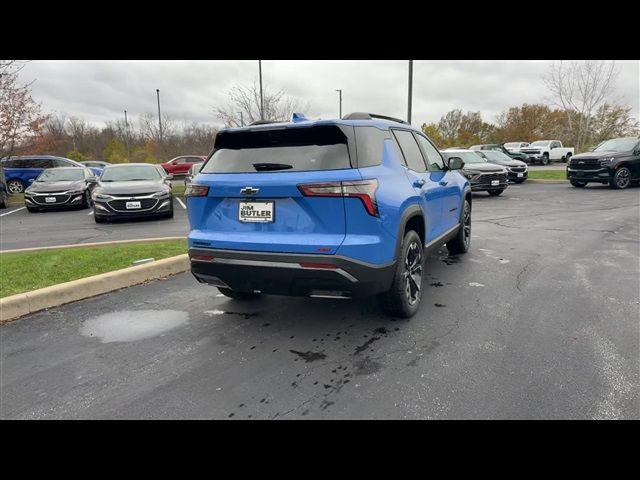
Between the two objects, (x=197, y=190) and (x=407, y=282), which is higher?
(x=197, y=190)

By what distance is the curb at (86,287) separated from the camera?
4012 millimetres

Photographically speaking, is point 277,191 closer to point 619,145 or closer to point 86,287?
point 86,287

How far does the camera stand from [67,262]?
539cm

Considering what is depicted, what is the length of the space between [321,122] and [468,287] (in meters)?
2.71

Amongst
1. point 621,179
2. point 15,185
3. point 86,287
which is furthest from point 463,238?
point 15,185

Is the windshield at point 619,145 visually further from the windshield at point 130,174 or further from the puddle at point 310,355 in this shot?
the puddle at point 310,355

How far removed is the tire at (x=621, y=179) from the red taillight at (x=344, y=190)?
1559 cm

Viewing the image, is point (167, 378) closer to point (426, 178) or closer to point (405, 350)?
point (405, 350)

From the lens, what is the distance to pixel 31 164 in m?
19.6

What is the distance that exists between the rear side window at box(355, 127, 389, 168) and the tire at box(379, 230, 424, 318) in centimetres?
78

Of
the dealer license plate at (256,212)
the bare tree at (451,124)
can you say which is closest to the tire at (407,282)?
the dealer license plate at (256,212)

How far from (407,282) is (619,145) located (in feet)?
53.0

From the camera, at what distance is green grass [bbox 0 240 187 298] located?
4625 mm

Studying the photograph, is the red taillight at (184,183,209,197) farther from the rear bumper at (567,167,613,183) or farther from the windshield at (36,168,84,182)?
the rear bumper at (567,167,613,183)
